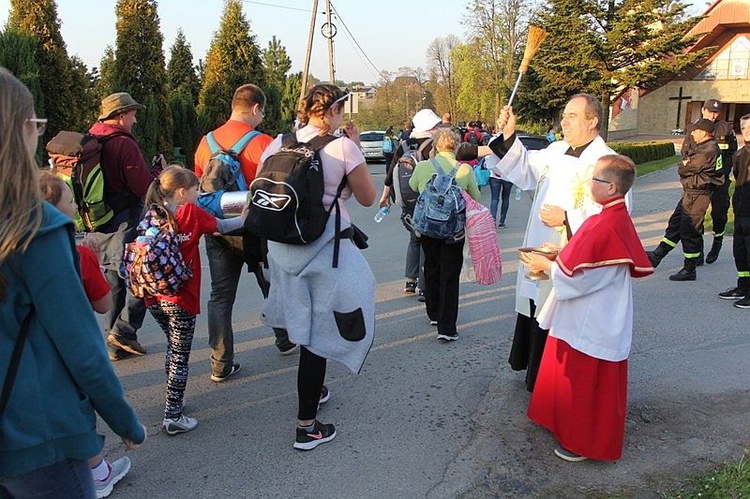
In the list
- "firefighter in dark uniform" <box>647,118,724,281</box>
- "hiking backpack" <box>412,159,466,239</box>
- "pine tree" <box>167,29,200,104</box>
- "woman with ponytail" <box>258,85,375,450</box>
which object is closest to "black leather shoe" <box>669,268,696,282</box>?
"firefighter in dark uniform" <box>647,118,724,281</box>

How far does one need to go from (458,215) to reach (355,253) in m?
1.93

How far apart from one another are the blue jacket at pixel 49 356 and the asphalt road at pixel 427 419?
1.63m

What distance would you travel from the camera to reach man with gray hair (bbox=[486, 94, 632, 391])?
3861 mm

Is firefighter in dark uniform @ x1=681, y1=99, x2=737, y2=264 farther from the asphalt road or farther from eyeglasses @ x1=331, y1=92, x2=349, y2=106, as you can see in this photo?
eyeglasses @ x1=331, y1=92, x2=349, y2=106

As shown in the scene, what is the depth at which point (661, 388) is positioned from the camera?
4512mm

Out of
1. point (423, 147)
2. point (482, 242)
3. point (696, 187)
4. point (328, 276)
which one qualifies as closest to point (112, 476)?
point (328, 276)

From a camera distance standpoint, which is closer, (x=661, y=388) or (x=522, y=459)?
(x=522, y=459)

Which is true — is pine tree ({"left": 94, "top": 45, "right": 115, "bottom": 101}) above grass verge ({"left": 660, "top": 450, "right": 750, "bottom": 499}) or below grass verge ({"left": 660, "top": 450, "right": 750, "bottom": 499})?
above

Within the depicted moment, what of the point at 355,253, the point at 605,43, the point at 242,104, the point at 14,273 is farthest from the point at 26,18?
the point at 605,43

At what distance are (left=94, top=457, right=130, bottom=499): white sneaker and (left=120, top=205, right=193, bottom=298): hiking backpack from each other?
0.94 metres

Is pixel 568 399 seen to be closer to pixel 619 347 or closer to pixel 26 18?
pixel 619 347

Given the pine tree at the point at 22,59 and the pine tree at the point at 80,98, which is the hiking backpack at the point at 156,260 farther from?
the pine tree at the point at 80,98

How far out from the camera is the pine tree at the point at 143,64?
45.9 ft

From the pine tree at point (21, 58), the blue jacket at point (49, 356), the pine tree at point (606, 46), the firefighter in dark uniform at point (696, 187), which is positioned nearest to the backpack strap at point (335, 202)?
the blue jacket at point (49, 356)
